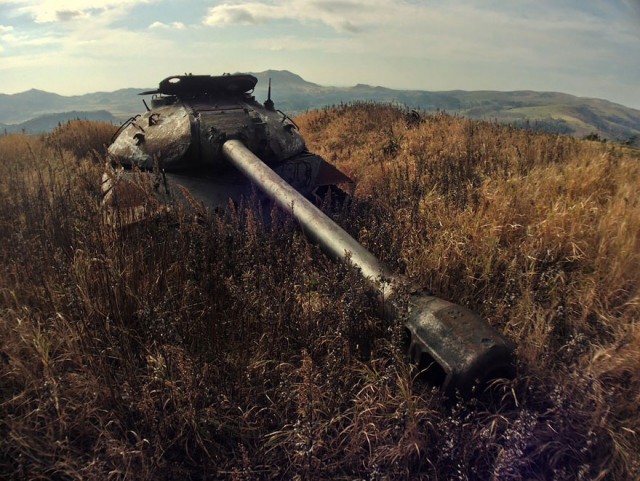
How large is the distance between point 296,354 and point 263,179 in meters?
1.86

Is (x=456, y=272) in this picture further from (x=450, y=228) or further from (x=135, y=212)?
(x=135, y=212)

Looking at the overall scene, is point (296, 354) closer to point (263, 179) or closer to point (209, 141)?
point (263, 179)

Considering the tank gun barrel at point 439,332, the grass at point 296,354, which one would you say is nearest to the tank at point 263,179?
the tank gun barrel at point 439,332

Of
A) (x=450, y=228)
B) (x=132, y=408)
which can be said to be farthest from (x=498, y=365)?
(x=450, y=228)

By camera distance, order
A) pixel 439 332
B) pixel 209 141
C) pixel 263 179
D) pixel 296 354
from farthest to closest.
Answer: pixel 209 141 < pixel 263 179 < pixel 296 354 < pixel 439 332

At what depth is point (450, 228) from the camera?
4547 millimetres

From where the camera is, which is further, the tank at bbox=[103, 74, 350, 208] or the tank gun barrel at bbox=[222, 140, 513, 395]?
the tank at bbox=[103, 74, 350, 208]

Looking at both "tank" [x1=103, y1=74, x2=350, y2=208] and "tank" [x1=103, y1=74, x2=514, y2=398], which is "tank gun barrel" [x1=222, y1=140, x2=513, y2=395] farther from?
"tank" [x1=103, y1=74, x2=350, y2=208]

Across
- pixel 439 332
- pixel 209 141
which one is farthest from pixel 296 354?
pixel 209 141

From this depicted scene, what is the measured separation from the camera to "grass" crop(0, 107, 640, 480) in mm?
2260

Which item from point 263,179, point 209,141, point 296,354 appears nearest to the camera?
point 296,354

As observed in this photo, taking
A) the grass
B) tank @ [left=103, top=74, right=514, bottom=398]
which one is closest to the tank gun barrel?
tank @ [left=103, top=74, right=514, bottom=398]

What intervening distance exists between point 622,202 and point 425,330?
3.28m

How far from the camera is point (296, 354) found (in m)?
2.95
